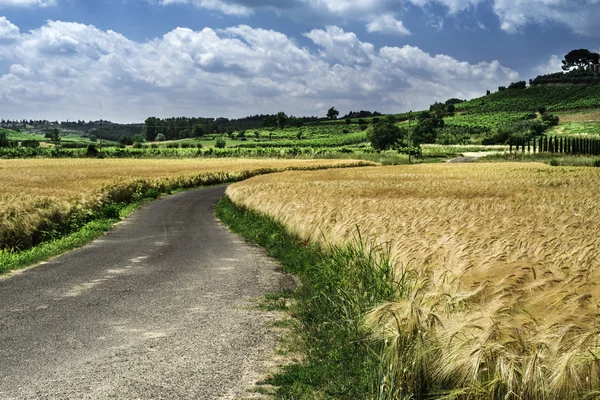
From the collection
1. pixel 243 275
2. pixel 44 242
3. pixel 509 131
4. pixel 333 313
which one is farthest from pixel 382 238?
pixel 509 131

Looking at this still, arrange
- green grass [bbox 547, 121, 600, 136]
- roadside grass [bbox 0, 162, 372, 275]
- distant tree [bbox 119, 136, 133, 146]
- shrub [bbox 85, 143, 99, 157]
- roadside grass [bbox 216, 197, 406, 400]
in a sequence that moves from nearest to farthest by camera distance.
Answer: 1. roadside grass [bbox 216, 197, 406, 400]
2. roadside grass [bbox 0, 162, 372, 275]
3. shrub [bbox 85, 143, 99, 157]
4. green grass [bbox 547, 121, 600, 136]
5. distant tree [bbox 119, 136, 133, 146]

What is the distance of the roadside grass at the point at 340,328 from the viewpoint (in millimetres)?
7285

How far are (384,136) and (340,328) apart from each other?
156475 millimetres

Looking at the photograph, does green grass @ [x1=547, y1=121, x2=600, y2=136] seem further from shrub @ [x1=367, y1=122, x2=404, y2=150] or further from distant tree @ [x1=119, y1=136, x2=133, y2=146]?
distant tree @ [x1=119, y1=136, x2=133, y2=146]

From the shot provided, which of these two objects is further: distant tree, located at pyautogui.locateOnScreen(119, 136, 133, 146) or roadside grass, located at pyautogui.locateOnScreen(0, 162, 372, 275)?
distant tree, located at pyautogui.locateOnScreen(119, 136, 133, 146)

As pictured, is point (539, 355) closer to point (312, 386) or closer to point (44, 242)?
point (312, 386)

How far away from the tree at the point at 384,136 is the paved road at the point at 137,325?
146 m

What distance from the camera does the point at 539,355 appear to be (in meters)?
5.18

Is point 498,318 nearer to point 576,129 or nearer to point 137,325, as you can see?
point 137,325

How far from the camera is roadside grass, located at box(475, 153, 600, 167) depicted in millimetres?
72419

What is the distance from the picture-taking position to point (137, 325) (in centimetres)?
1068

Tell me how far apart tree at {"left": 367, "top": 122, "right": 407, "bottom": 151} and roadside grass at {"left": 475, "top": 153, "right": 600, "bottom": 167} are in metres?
60.5

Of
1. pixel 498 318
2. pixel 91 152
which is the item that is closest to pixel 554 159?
pixel 498 318

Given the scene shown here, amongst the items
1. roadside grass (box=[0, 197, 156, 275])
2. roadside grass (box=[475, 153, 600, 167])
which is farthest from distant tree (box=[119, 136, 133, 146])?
roadside grass (box=[0, 197, 156, 275])
